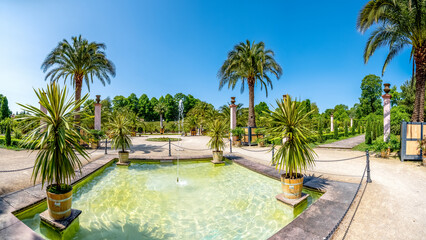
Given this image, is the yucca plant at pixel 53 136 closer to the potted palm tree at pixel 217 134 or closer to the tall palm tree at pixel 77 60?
the potted palm tree at pixel 217 134

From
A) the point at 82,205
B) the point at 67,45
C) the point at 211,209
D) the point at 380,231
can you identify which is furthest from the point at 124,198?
the point at 67,45

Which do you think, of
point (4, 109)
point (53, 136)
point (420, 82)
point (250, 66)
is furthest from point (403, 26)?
point (4, 109)

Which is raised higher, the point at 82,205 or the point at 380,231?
the point at 380,231

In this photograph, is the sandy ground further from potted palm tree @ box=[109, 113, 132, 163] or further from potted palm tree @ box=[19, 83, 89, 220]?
potted palm tree @ box=[109, 113, 132, 163]

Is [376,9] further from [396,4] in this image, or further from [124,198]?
[124,198]

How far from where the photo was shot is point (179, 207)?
492cm

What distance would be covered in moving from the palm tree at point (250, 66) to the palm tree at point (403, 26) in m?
6.90

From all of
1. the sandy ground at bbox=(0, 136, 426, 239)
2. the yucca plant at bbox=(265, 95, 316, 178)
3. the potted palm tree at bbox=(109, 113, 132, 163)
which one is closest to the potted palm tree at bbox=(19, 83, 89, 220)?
the sandy ground at bbox=(0, 136, 426, 239)

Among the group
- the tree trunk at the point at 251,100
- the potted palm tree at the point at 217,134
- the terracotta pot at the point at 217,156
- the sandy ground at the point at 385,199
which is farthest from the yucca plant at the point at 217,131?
the tree trunk at the point at 251,100

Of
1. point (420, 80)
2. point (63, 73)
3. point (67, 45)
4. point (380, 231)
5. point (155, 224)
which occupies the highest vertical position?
point (67, 45)

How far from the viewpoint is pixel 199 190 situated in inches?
243

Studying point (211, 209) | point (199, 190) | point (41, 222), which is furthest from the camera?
point (199, 190)

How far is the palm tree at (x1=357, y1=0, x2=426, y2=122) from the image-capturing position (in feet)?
29.3

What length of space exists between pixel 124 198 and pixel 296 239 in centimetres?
457
